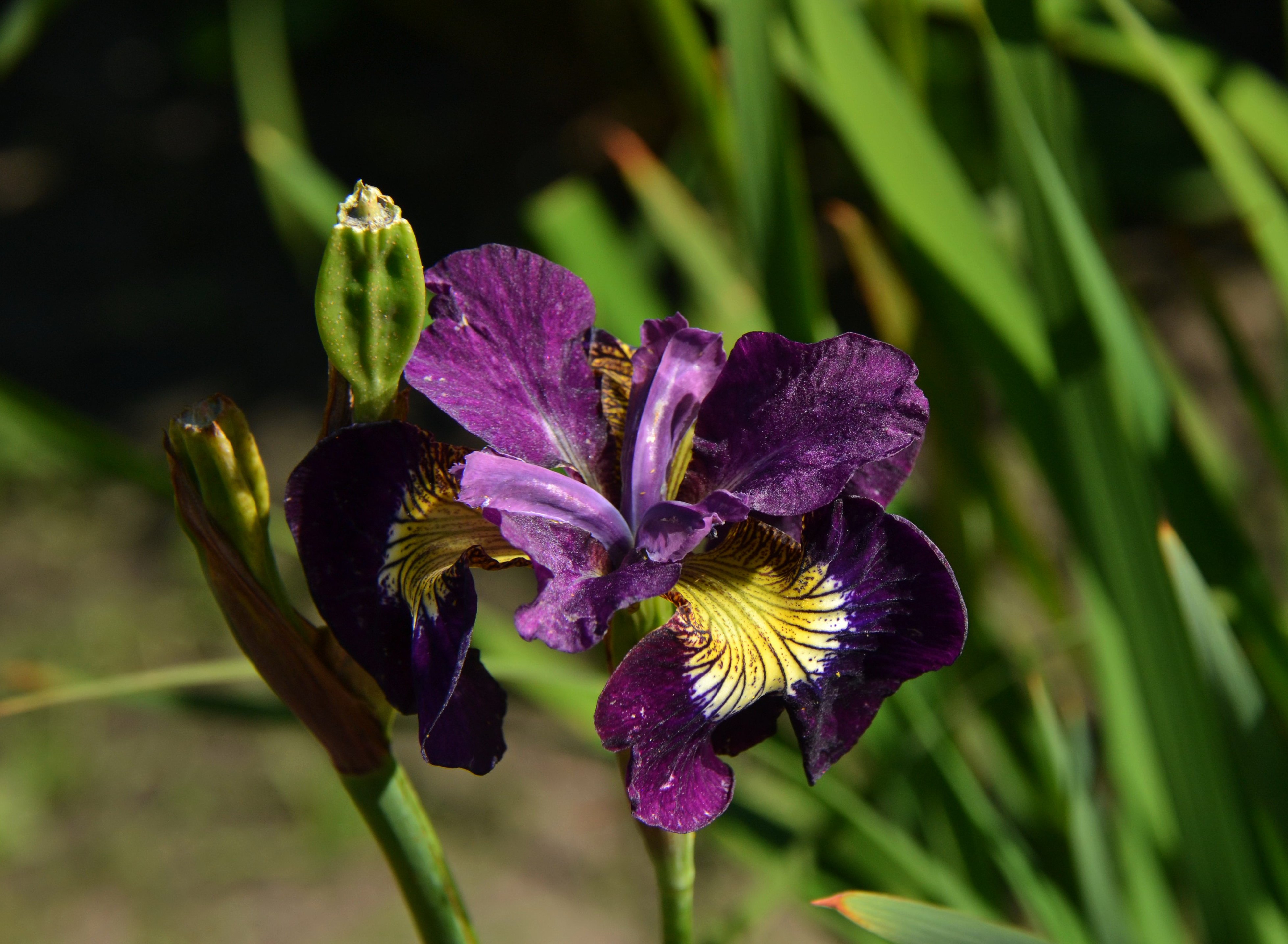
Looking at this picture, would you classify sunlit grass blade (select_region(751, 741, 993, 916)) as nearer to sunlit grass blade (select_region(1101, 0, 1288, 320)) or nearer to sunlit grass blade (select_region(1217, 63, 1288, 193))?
sunlit grass blade (select_region(1101, 0, 1288, 320))

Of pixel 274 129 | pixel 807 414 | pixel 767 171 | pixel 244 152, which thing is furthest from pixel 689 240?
pixel 244 152

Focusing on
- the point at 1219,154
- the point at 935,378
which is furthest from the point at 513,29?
the point at 1219,154

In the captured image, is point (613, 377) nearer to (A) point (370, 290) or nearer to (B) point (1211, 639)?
(A) point (370, 290)

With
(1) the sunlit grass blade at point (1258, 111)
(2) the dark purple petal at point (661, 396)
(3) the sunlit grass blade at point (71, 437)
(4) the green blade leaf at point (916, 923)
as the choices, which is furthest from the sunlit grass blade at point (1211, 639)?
(3) the sunlit grass blade at point (71, 437)

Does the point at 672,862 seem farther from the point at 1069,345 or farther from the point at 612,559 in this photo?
the point at 1069,345

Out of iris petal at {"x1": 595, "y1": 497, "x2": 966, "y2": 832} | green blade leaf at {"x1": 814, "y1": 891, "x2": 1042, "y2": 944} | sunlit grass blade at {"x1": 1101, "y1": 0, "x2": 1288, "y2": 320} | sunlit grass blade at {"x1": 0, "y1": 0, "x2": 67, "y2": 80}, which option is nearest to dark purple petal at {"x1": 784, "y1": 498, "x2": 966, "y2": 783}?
iris petal at {"x1": 595, "y1": 497, "x2": 966, "y2": 832}

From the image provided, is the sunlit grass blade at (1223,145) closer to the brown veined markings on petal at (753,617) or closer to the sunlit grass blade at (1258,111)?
the sunlit grass blade at (1258,111)

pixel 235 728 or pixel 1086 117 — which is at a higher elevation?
pixel 1086 117
